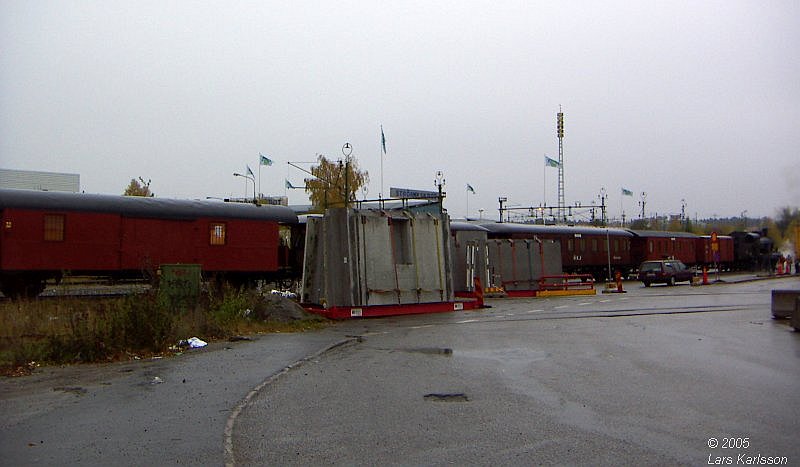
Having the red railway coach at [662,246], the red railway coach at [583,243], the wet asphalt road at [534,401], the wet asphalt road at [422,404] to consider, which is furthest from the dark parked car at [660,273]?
the wet asphalt road at [422,404]

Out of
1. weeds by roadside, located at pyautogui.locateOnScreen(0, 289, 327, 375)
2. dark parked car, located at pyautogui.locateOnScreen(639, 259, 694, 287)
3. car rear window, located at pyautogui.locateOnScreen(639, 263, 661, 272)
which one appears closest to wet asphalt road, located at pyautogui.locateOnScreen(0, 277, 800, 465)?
weeds by roadside, located at pyautogui.locateOnScreen(0, 289, 327, 375)

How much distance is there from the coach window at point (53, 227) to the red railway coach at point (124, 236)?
3 centimetres

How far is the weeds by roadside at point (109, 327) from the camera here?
11.3 m

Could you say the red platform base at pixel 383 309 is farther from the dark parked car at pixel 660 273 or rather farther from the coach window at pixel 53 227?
the dark parked car at pixel 660 273

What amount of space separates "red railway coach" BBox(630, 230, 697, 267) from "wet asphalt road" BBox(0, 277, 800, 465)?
40116 millimetres

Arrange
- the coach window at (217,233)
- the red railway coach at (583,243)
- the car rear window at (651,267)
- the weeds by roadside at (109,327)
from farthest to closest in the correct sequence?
the red railway coach at (583,243)
the car rear window at (651,267)
the coach window at (217,233)
the weeds by roadside at (109,327)

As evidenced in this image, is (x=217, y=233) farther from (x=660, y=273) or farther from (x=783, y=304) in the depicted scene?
(x=660, y=273)

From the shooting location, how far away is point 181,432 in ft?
22.3

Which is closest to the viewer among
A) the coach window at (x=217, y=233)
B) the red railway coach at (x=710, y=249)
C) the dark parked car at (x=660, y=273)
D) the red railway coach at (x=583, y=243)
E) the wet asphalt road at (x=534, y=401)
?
the wet asphalt road at (x=534, y=401)

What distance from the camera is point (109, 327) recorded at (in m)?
11.9

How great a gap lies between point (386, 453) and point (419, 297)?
47.3 feet

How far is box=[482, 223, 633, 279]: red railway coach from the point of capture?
43.5 metres

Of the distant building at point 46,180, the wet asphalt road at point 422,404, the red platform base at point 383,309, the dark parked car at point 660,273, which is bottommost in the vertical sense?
the wet asphalt road at point 422,404

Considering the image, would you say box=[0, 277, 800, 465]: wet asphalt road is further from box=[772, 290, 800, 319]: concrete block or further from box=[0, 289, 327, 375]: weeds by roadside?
box=[772, 290, 800, 319]: concrete block
